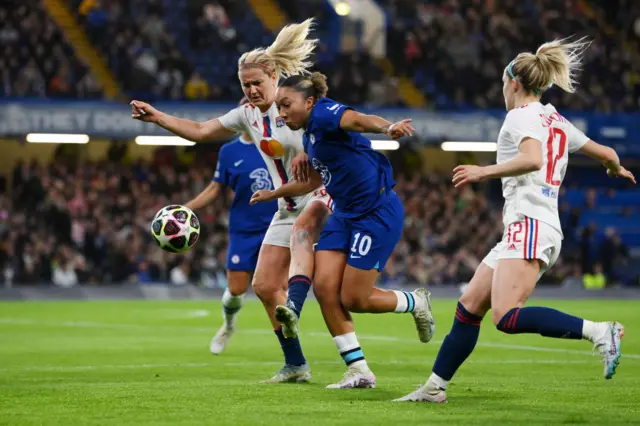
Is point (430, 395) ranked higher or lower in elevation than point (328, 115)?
lower

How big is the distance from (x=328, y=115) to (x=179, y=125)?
1.52 m

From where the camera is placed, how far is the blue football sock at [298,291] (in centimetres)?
833

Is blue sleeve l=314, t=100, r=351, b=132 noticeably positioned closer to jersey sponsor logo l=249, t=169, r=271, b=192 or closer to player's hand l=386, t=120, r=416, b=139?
player's hand l=386, t=120, r=416, b=139

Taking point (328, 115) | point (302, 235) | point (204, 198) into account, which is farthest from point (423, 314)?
point (204, 198)

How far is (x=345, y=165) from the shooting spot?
838cm

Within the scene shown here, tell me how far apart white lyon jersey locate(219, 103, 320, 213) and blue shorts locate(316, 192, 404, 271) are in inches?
33.6

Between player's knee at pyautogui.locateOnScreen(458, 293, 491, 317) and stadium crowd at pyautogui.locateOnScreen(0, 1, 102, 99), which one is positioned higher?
player's knee at pyautogui.locateOnScreen(458, 293, 491, 317)

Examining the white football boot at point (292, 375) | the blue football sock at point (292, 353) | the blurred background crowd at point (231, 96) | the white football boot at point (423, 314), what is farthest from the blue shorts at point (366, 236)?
the blurred background crowd at point (231, 96)

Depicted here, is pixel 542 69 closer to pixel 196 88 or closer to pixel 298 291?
pixel 298 291

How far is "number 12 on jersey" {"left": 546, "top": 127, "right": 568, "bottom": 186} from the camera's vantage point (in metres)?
7.27

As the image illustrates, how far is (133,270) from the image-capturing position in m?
25.2

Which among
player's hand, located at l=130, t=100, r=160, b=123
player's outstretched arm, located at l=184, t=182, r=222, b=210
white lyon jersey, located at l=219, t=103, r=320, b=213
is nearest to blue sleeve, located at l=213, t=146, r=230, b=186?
player's outstretched arm, located at l=184, t=182, r=222, b=210

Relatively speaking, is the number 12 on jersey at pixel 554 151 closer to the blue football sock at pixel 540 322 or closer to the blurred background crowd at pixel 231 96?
the blue football sock at pixel 540 322

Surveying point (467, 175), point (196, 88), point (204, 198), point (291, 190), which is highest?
point (467, 175)
